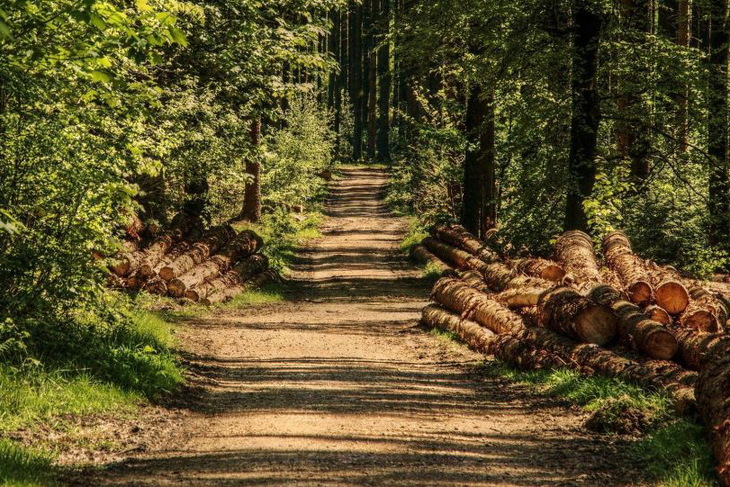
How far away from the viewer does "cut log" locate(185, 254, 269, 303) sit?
1648 centimetres

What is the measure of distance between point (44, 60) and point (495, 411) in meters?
5.81

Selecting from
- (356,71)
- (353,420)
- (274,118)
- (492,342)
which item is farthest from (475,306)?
(356,71)

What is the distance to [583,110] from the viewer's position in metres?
14.7

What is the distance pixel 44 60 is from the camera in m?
7.58

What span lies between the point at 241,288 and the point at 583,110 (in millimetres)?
8648

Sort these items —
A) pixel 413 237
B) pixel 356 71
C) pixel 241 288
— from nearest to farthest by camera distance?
1. pixel 241 288
2. pixel 413 237
3. pixel 356 71

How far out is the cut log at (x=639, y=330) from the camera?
868 cm

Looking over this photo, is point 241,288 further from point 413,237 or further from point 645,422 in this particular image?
point 645,422

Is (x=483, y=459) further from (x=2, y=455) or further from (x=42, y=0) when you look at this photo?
(x=42, y=0)

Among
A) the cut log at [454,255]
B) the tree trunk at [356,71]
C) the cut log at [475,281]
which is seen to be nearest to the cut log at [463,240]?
the cut log at [454,255]

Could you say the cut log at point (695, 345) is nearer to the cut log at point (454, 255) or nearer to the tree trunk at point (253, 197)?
the cut log at point (454, 255)

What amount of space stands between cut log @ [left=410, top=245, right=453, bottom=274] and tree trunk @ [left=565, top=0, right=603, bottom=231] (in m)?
7.72

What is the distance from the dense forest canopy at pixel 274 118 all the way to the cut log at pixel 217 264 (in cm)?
130

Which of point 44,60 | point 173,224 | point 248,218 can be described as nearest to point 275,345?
point 44,60
